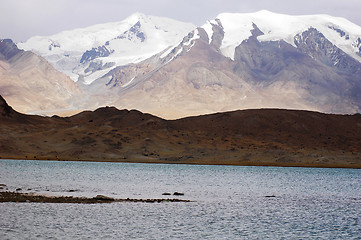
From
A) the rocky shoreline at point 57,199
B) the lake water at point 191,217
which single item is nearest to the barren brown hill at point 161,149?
the lake water at point 191,217

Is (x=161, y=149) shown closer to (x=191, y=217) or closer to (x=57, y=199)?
(x=57, y=199)

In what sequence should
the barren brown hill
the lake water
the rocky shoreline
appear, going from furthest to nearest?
the barren brown hill < the rocky shoreline < the lake water

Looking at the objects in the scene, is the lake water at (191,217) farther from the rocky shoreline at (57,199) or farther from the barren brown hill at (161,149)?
the barren brown hill at (161,149)

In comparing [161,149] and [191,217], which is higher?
[161,149]

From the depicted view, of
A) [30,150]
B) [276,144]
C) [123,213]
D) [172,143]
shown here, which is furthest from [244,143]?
[123,213]

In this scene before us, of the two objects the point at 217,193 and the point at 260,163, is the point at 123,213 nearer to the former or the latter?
the point at 217,193

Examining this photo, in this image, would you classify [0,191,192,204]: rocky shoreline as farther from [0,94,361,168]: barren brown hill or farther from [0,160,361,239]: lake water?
[0,94,361,168]: barren brown hill

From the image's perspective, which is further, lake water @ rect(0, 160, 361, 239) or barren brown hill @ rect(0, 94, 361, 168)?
barren brown hill @ rect(0, 94, 361, 168)

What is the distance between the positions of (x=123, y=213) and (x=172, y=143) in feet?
463

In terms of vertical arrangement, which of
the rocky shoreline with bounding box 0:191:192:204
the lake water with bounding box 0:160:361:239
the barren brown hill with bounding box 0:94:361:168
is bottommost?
the lake water with bounding box 0:160:361:239

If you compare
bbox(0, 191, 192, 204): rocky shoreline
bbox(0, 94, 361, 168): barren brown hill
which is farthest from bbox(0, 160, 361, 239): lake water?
bbox(0, 94, 361, 168): barren brown hill

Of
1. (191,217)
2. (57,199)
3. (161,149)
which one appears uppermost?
(161,149)

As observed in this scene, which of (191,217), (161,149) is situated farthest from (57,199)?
(161,149)

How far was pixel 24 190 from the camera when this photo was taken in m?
71.1
